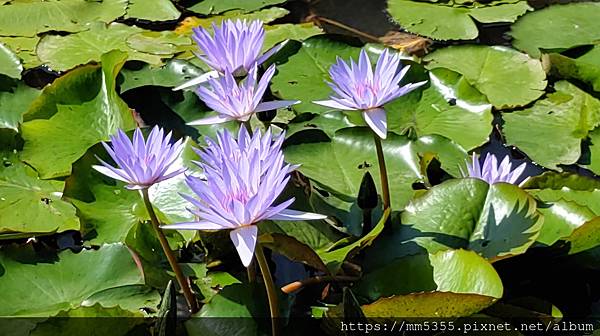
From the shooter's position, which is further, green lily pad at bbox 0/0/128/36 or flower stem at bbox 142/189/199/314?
green lily pad at bbox 0/0/128/36

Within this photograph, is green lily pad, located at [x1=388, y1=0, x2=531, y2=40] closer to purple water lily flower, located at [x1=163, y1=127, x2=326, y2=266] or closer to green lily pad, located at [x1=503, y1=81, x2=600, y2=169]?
green lily pad, located at [x1=503, y1=81, x2=600, y2=169]

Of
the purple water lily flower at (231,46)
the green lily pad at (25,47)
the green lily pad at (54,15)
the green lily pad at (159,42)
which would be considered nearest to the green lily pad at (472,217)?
the purple water lily flower at (231,46)

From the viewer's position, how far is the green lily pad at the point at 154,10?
2867 millimetres

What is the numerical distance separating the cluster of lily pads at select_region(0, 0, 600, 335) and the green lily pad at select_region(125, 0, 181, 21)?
173 mm

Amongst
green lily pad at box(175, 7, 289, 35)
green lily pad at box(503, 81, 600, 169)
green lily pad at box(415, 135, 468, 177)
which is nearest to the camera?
green lily pad at box(415, 135, 468, 177)

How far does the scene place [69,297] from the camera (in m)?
1.62

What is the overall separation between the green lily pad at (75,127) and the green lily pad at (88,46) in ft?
1.67

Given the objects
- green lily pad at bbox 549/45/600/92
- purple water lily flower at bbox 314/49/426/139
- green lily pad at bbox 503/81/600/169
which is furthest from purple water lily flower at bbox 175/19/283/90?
green lily pad at bbox 549/45/600/92

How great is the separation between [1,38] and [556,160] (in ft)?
6.73

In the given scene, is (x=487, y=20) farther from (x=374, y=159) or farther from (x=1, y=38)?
(x=1, y=38)

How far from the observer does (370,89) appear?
4.97 ft

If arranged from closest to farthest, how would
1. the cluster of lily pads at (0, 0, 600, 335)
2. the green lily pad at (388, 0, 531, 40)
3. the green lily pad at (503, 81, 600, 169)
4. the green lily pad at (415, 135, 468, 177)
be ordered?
the cluster of lily pads at (0, 0, 600, 335), the green lily pad at (415, 135, 468, 177), the green lily pad at (503, 81, 600, 169), the green lily pad at (388, 0, 531, 40)

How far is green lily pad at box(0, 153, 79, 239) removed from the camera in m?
1.87

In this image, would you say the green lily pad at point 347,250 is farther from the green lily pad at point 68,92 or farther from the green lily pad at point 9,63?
the green lily pad at point 9,63
